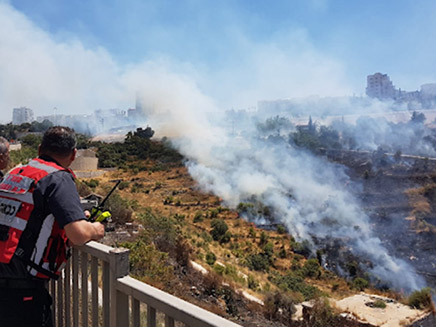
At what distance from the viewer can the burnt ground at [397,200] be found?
33.5m

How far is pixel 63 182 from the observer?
6.80ft

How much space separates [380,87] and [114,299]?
123458 millimetres

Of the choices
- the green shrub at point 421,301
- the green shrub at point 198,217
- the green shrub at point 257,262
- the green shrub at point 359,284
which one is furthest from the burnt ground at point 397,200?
the green shrub at point 198,217

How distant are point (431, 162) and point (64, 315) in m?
59.1

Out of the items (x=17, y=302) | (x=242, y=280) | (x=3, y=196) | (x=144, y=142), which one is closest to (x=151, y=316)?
(x=17, y=302)

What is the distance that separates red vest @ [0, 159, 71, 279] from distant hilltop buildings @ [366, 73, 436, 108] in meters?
111

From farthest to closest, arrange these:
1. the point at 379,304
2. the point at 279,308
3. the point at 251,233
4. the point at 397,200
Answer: the point at 397,200
the point at 251,233
the point at 379,304
the point at 279,308

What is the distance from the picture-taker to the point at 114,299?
7.25 ft

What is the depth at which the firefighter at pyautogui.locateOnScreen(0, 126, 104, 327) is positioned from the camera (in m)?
2.03

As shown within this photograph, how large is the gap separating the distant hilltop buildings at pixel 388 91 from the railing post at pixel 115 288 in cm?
11072

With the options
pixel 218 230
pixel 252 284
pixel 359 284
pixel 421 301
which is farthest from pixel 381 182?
pixel 252 284

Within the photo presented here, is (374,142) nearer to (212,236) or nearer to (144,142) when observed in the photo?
(144,142)

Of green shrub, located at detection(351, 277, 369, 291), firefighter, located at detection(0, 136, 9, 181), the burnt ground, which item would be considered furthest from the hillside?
the burnt ground

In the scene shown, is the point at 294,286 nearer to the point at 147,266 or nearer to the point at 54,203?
the point at 147,266
